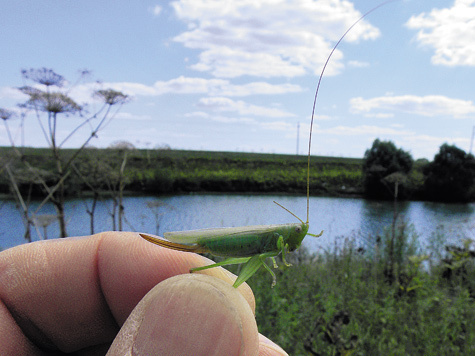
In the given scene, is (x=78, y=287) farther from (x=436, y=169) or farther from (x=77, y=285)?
(x=436, y=169)

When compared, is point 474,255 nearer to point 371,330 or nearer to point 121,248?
point 371,330

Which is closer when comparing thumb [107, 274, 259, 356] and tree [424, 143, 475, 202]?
thumb [107, 274, 259, 356]

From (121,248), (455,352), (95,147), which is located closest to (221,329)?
(121,248)

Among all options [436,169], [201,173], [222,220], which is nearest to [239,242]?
[222,220]

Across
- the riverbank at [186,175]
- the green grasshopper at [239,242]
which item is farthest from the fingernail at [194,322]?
the riverbank at [186,175]

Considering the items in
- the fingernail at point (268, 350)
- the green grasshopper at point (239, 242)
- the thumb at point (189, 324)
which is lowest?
the fingernail at point (268, 350)

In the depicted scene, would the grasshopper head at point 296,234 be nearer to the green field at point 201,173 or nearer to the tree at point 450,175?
the green field at point 201,173

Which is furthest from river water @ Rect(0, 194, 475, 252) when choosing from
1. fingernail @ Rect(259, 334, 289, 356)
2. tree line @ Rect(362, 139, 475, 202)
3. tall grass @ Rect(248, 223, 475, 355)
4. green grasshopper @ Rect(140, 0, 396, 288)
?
tree line @ Rect(362, 139, 475, 202)

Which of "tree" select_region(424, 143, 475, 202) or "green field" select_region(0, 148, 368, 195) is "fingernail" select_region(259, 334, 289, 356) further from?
"tree" select_region(424, 143, 475, 202)
